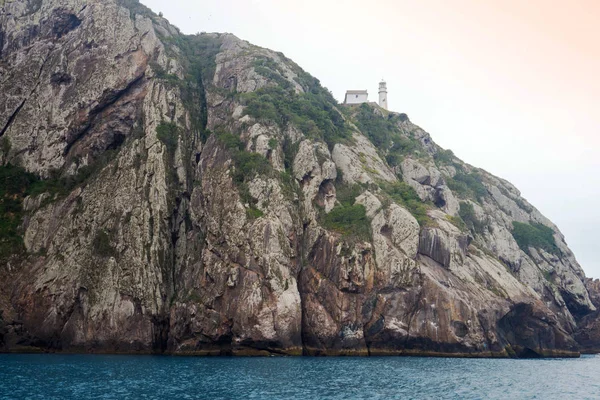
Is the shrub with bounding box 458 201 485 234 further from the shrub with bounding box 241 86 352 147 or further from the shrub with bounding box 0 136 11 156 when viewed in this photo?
the shrub with bounding box 0 136 11 156

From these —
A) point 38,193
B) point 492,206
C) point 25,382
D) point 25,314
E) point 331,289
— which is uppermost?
point 492,206

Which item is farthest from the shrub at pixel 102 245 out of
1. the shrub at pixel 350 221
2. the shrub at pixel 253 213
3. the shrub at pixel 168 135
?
the shrub at pixel 350 221

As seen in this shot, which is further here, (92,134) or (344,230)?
(92,134)

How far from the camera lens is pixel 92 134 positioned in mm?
88938

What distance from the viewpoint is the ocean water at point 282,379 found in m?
36.9

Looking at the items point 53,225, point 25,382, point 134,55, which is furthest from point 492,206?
point 25,382

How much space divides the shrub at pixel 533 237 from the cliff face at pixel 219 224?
44 centimetres

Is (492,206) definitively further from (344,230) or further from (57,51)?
(57,51)

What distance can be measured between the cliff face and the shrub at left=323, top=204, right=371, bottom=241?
28 centimetres

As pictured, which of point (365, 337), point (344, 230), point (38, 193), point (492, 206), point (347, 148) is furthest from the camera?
point (492, 206)

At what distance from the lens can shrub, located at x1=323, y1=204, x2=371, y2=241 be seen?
75.6 m

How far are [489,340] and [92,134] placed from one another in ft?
230

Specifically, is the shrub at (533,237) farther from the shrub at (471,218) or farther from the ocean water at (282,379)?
the ocean water at (282,379)

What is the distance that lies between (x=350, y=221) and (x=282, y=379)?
3686 centimetres
